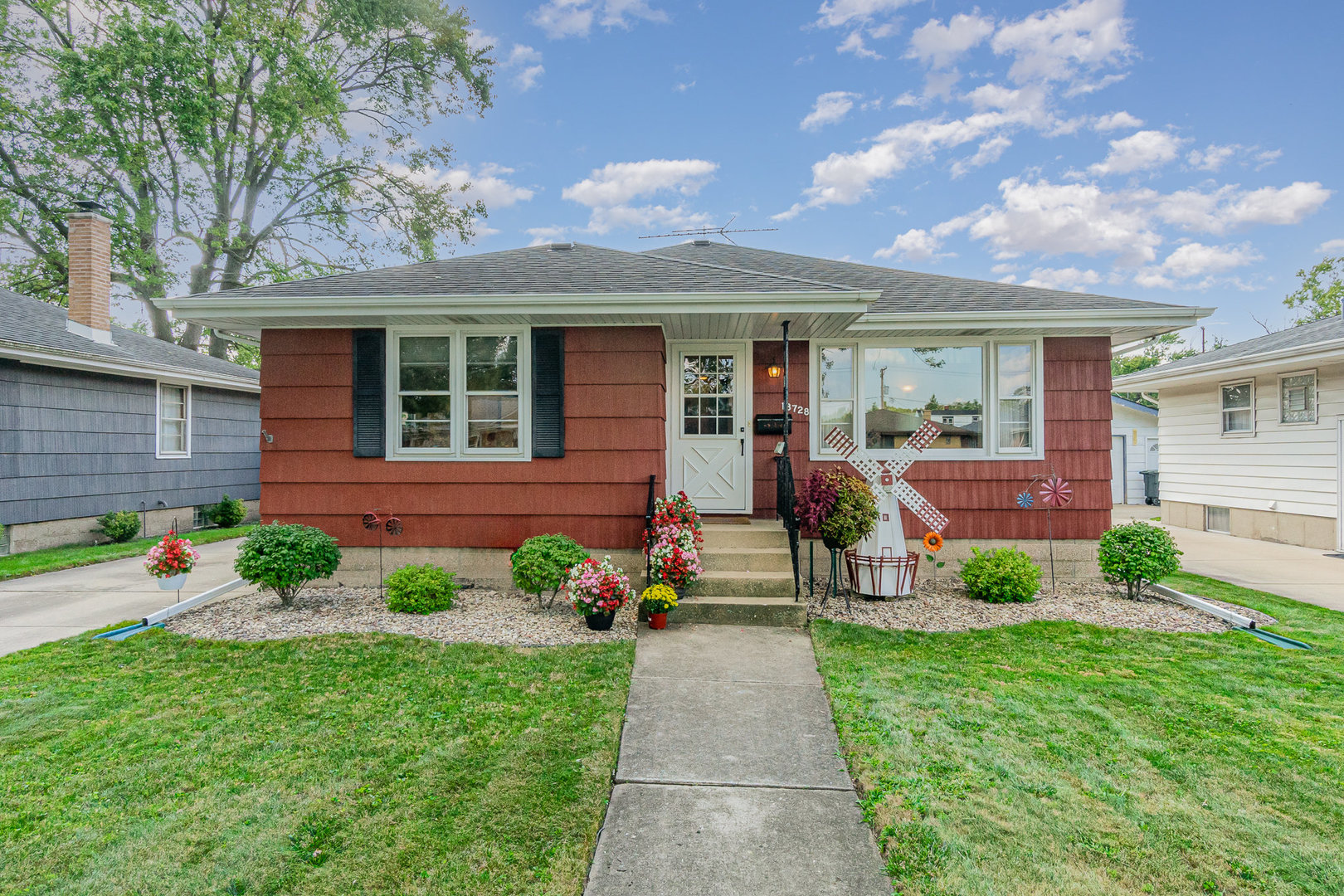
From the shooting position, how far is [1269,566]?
7848 millimetres

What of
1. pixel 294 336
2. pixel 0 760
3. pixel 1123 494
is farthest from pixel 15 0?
pixel 1123 494

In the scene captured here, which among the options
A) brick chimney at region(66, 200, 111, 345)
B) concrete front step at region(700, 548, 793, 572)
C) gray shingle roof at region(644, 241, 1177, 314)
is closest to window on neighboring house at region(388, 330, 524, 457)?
concrete front step at region(700, 548, 793, 572)

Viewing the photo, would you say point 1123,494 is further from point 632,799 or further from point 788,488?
point 632,799

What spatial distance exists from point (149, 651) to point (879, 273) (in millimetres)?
9334

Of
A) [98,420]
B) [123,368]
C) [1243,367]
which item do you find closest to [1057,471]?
[1243,367]

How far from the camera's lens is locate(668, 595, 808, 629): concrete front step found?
17.0 feet

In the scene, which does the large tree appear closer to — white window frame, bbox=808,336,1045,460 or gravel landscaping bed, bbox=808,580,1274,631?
white window frame, bbox=808,336,1045,460

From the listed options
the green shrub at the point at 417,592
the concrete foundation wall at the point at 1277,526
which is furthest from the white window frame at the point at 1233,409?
the green shrub at the point at 417,592

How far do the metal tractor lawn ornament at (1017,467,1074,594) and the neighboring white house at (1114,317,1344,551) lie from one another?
5.47 metres

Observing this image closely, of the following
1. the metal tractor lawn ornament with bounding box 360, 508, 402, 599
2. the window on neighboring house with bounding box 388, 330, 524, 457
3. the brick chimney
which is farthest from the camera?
the brick chimney

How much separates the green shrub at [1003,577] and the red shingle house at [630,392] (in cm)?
71

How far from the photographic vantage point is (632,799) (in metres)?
2.66

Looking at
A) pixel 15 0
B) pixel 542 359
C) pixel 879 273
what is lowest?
pixel 542 359

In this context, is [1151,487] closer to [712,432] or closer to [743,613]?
[712,432]
